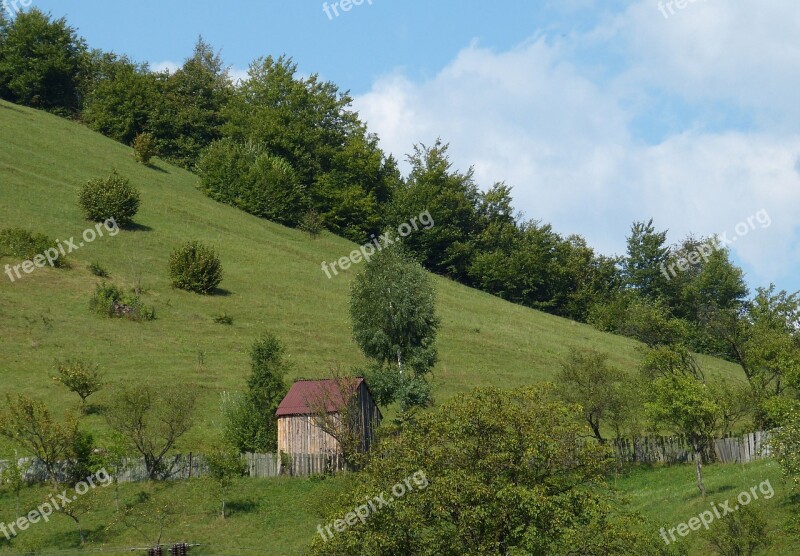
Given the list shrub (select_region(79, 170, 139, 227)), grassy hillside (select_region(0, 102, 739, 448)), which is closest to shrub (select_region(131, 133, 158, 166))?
grassy hillside (select_region(0, 102, 739, 448))

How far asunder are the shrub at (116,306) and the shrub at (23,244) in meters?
7.43

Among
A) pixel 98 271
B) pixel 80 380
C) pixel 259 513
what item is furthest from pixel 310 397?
pixel 98 271

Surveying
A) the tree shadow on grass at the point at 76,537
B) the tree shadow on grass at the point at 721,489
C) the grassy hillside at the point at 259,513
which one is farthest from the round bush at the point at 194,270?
the tree shadow on grass at the point at 721,489

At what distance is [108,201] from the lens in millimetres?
82062

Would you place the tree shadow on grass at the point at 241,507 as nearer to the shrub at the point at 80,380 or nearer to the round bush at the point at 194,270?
the shrub at the point at 80,380

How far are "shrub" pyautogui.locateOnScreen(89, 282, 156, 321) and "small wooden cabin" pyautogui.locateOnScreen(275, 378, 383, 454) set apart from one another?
20910mm

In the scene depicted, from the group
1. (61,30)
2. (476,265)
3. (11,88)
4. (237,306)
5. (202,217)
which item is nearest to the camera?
(237,306)

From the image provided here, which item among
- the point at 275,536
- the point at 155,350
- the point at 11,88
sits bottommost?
the point at 275,536

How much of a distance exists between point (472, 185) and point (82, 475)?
8982 centimetres

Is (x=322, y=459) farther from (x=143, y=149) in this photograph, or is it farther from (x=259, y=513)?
(x=143, y=149)

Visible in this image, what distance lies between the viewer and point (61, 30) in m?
131

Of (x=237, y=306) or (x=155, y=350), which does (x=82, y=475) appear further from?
(x=237, y=306)

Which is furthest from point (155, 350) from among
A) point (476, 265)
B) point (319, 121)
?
point (319, 121)

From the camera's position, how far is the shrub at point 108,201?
3223 inches
